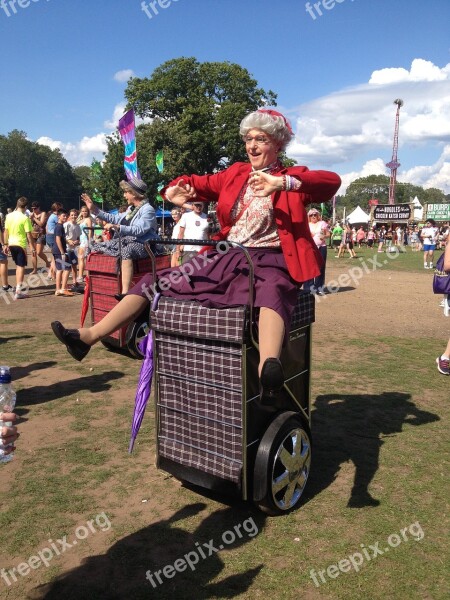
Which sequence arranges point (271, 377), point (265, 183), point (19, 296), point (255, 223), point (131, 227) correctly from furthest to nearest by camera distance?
point (19, 296), point (131, 227), point (255, 223), point (265, 183), point (271, 377)

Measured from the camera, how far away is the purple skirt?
9.75 ft

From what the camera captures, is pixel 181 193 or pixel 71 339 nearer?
pixel 71 339

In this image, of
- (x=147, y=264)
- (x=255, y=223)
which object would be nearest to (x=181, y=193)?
(x=255, y=223)

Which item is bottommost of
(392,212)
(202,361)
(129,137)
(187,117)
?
(202,361)

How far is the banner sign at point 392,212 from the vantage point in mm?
36781

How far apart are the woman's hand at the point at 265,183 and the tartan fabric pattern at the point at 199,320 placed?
25.4 inches

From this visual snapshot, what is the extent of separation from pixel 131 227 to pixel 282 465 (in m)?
3.85

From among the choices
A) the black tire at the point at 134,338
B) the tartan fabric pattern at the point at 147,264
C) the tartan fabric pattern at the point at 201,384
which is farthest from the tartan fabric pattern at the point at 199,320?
the tartan fabric pattern at the point at 147,264

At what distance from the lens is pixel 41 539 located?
2820 millimetres

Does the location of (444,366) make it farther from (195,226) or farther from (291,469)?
(195,226)

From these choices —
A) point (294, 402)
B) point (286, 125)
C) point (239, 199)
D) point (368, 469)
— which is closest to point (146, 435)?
point (294, 402)

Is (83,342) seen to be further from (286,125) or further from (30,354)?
(30,354)

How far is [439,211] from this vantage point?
3944 cm

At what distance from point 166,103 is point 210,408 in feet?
143
